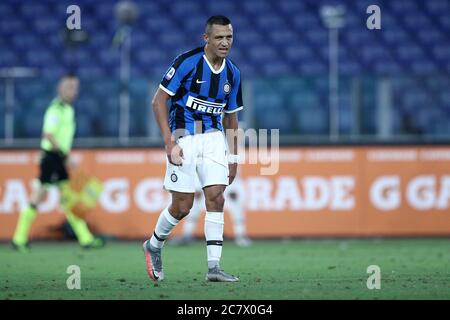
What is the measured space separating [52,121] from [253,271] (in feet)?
16.9

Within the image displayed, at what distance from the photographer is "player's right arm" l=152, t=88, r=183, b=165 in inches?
329

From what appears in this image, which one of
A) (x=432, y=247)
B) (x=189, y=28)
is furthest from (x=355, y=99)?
(x=189, y=28)

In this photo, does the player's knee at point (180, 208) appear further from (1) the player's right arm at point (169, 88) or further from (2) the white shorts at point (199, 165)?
(1) the player's right arm at point (169, 88)

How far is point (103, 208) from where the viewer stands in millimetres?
15336

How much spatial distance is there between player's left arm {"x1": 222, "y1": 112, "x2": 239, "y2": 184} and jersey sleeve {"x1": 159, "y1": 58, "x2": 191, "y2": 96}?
70cm

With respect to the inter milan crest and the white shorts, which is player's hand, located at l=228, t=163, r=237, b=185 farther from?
the inter milan crest

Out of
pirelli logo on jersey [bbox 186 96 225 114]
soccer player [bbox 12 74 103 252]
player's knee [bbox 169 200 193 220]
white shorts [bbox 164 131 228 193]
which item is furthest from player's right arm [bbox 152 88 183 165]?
soccer player [bbox 12 74 103 252]

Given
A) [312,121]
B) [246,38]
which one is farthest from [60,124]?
[246,38]

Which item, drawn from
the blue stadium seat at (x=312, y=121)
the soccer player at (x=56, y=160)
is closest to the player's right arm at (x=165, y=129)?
the soccer player at (x=56, y=160)

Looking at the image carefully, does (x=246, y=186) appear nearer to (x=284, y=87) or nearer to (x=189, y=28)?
(x=284, y=87)

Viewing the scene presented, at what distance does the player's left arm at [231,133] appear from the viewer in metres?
8.97

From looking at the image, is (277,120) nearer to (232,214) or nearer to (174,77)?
(232,214)
